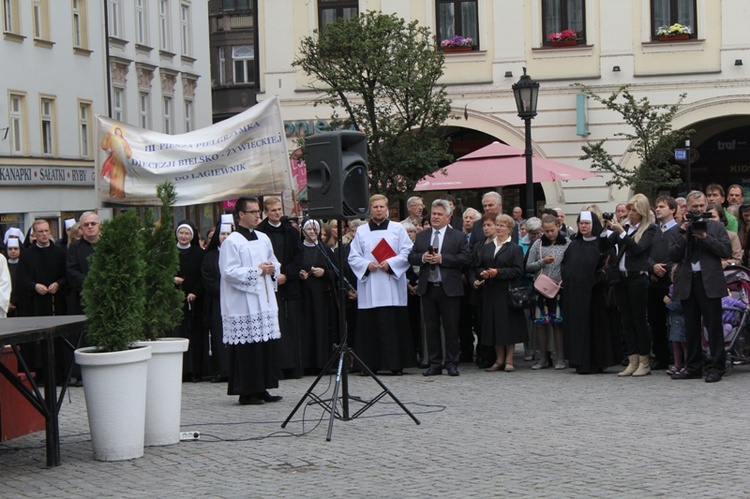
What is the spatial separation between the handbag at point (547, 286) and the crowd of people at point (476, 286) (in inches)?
0.7

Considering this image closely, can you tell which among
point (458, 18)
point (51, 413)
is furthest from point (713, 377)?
point (458, 18)

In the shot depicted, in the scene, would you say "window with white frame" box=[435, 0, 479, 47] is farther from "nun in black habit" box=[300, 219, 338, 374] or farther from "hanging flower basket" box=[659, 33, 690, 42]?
"nun in black habit" box=[300, 219, 338, 374]

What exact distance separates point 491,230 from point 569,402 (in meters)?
3.82

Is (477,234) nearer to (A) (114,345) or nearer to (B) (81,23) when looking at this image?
(A) (114,345)

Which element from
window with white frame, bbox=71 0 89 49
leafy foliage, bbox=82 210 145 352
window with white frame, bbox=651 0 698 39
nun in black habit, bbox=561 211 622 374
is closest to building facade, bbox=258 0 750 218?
window with white frame, bbox=651 0 698 39

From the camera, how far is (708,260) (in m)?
14.5

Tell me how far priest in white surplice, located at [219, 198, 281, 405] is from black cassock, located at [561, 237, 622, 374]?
3918 mm

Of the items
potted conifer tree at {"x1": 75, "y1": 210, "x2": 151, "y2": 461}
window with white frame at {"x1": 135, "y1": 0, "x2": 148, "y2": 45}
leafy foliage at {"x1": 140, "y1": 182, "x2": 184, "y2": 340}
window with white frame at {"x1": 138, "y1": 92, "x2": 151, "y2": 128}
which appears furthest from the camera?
window with white frame at {"x1": 138, "y1": 92, "x2": 151, "y2": 128}

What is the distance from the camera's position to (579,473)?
9.36 metres

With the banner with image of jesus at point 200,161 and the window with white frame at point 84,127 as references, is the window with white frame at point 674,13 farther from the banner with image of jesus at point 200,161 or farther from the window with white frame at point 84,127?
the banner with image of jesus at point 200,161

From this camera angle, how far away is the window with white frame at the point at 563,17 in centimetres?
3394

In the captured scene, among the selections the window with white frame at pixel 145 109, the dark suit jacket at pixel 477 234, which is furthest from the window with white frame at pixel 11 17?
the dark suit jacket at pixel 477 234

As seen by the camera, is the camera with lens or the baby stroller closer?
the camera with lens

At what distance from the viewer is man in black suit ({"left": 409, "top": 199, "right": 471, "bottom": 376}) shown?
16062 mm
